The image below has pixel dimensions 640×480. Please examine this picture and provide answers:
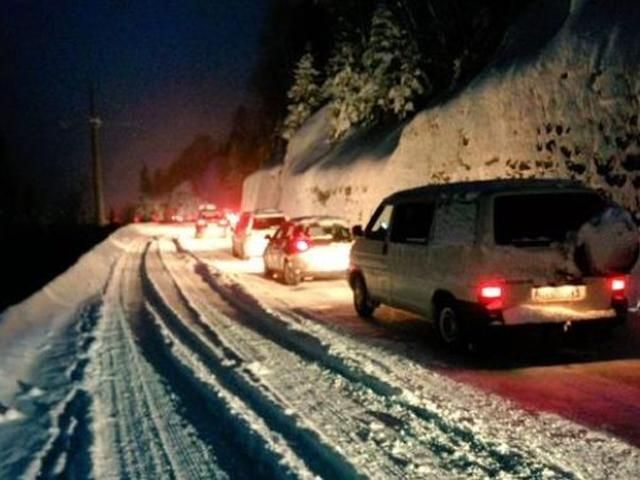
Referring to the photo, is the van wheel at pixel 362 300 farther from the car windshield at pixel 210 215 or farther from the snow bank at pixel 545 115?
the car windshield at pixel 210 215

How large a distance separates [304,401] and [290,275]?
1171 cm

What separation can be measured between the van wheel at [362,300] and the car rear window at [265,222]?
1506 centimetres

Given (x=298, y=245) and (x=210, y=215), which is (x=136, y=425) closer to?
(x=298, y=245)

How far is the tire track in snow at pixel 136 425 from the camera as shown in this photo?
620 cm

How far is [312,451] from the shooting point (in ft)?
20.8

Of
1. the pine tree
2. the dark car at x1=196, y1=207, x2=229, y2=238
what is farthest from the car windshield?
the pine tree

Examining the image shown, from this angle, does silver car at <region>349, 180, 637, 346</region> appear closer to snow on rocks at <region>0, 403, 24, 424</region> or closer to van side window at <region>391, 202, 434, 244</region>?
van side window at <region>391, 202, 434, 244</region>

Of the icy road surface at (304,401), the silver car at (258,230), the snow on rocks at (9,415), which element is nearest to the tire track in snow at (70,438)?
the icy road surface at (304,401)

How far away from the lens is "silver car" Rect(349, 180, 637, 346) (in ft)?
31.0

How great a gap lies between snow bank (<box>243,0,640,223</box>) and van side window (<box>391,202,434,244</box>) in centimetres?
767

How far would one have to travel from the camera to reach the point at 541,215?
9766 millimetres

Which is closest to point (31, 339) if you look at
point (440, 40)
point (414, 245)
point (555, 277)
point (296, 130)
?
point (414, 245)

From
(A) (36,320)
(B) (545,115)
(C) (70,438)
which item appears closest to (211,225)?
(B) (545,115)

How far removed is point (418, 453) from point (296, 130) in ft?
184
